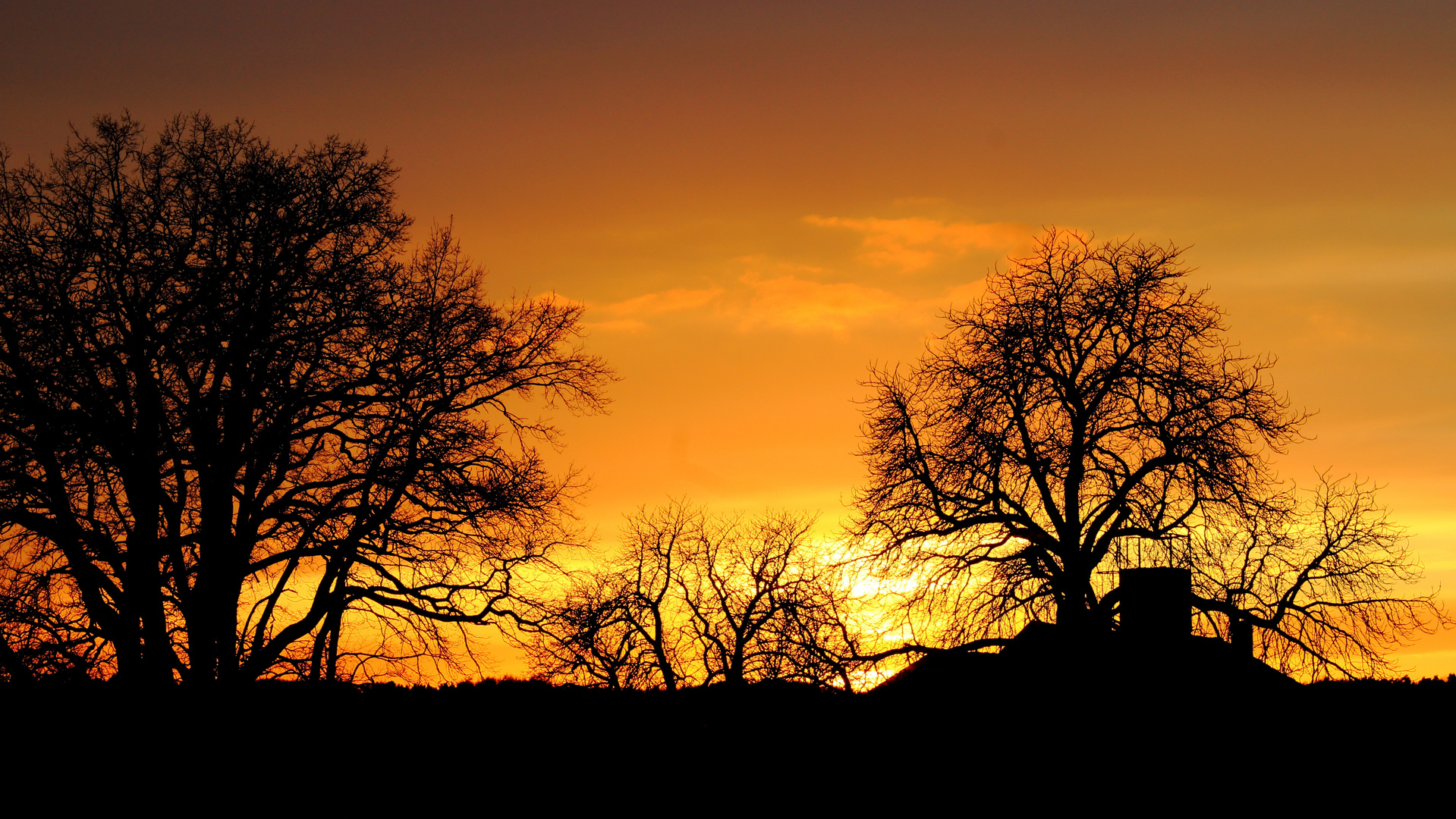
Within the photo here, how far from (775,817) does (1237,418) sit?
11.5 meters

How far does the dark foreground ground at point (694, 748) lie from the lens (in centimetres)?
1280

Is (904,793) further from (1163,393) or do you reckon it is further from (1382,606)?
(1382,606)

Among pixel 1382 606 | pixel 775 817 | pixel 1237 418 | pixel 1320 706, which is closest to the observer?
pixel 775 817

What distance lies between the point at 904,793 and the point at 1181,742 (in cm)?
388

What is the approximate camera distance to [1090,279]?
20188 millimetres

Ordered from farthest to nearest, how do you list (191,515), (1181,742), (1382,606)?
(1382,606), (191,515), (1181,742)

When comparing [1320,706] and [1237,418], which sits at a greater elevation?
[1237,418]

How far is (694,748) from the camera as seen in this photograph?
14484 millimetres

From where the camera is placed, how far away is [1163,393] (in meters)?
19.2

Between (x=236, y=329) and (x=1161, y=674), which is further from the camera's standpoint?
(x=1161, y=674)

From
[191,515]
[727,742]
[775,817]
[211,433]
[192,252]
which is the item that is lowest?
[775,817]

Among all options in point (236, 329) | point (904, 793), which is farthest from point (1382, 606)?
point (236, 329)

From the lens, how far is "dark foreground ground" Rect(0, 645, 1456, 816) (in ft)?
42.0

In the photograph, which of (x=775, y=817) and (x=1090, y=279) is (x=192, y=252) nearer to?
(x=775, y=817)
